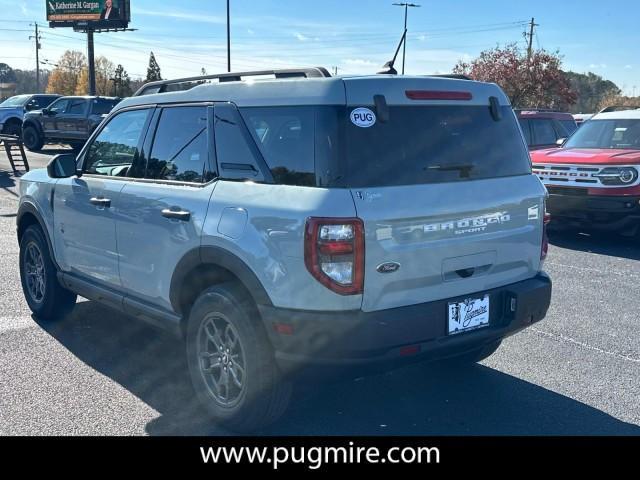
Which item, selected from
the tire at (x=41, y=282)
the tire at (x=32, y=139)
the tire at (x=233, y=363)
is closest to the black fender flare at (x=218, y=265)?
the tire at (x=233, y=363)

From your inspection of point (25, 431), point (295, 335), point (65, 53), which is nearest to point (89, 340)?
point (25, 431)

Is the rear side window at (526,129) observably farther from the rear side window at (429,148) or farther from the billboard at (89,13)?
the billboard at (89,13)

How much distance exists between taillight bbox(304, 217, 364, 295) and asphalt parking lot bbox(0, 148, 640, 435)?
2.76 ft

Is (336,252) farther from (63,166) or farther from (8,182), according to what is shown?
(8,182)

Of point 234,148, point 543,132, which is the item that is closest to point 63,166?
point 234,148

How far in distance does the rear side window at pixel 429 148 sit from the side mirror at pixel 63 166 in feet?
8.87

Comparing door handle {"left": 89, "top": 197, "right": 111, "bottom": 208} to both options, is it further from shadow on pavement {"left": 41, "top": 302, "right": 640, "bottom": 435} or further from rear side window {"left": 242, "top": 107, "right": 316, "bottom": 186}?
rear side window {"left": 242, "top": 107, "right": 316, "bottom": 186}

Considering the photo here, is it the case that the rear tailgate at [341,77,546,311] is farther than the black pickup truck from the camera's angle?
No

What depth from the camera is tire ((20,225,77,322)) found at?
18.9 feet

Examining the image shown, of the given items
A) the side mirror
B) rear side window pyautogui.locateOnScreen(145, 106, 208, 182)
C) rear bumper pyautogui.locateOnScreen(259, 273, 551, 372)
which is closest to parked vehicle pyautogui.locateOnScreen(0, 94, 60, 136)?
the side mirror

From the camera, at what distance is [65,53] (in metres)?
100

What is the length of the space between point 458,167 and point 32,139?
24.0 m

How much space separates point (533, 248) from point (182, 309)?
2174 millimetres
